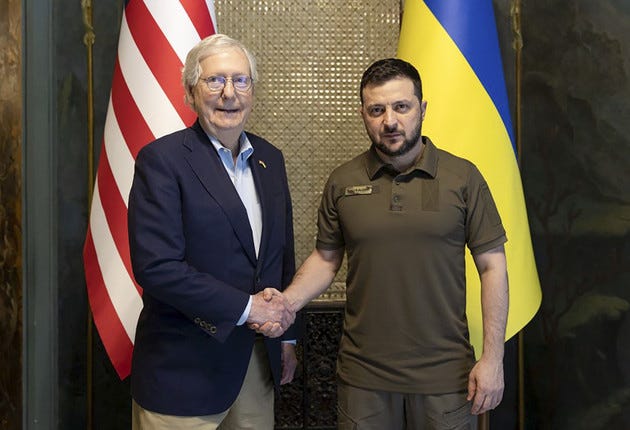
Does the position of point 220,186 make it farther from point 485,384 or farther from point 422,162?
Answer: point 485,384

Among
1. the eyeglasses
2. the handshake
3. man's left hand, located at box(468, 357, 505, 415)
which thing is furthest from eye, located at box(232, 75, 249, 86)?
man's left hand, located at box(468, 357, 505, 415)

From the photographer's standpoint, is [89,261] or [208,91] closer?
[208,91]

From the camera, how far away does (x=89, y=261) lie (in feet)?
7.72

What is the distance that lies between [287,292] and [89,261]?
0.91 metres

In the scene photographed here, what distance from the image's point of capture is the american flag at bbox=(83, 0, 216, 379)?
7.36 feet

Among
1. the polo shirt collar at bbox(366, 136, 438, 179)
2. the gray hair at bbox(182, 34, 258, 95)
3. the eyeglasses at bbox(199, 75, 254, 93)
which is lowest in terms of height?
the polo shirt collar at bbox(366, 136, 438, 179)

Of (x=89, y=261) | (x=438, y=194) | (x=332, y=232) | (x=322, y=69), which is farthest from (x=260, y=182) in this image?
(x=322, y=69)

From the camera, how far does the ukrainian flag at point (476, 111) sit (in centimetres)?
233

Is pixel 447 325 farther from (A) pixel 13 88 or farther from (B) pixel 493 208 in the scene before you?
(A) pixel 13 88

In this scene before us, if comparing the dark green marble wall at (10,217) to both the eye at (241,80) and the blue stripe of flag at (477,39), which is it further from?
the blue stripe of flag at (477,39)

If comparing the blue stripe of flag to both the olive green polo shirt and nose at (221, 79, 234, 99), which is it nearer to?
the olive green polo shirt

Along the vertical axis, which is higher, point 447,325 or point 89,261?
point 89,261

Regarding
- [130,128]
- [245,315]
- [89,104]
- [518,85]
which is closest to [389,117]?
[245,315]

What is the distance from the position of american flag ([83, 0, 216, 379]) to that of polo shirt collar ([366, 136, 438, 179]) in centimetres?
81
